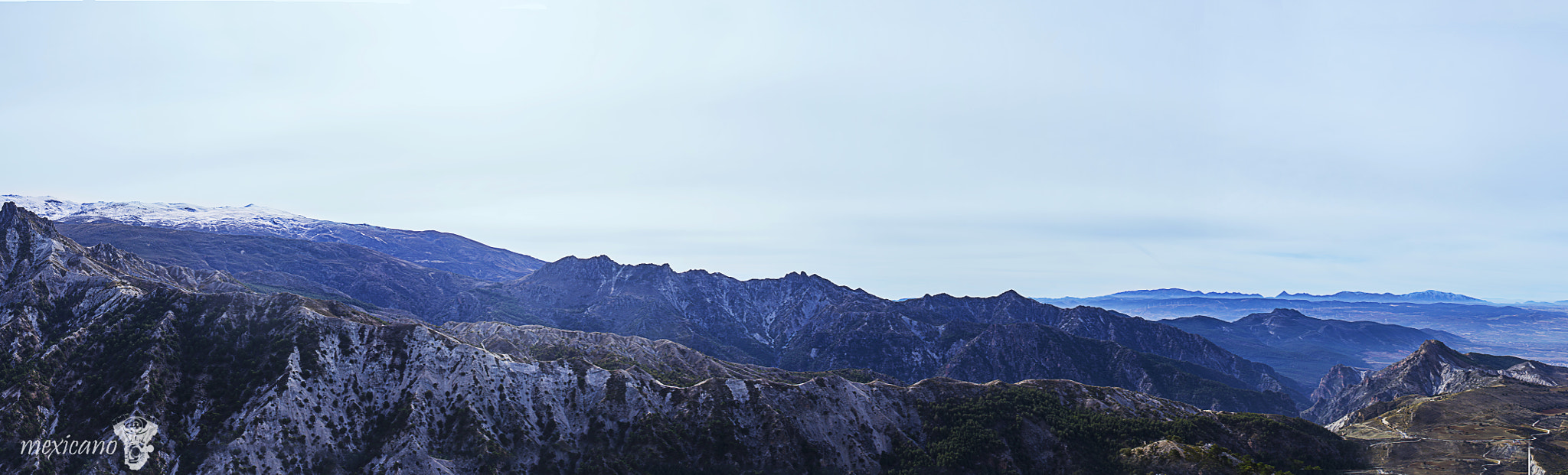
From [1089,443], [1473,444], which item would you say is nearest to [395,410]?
[1089,443]

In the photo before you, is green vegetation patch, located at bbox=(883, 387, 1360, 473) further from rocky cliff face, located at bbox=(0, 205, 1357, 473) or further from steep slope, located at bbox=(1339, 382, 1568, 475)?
steep slope, located at bbox=(1339, 382, 1568, 475)

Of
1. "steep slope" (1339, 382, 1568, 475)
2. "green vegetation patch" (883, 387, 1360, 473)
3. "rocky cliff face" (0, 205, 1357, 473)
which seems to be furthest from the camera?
"green vegetation patch" (883, 387, 1360, 473)

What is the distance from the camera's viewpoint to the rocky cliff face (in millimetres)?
141625

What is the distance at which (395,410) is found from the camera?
162 m

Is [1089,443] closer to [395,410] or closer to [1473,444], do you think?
[1473,444]

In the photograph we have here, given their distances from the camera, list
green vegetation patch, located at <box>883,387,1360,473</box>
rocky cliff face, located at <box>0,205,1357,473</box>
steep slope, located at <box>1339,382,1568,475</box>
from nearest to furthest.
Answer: rocky cliff face, located at <box>0,205,1357,473</box> < steep slope, located at <box>1339,382,1568,475</box> < green vegetation patch, located at <box>883,387,1360,473</box>

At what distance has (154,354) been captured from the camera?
152m

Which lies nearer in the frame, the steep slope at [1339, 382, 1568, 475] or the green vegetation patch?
the steep slope at [1339, 382, 1568, 475]

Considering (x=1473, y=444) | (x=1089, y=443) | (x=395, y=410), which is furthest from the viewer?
(x=1089, y=443)

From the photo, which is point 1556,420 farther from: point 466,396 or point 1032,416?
point 466,396

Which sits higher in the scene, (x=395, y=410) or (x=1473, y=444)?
(x=1473, y=444)

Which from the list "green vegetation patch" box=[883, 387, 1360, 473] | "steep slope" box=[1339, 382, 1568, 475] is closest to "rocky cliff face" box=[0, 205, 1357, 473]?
"green vegetation patch" box=[883, 387, 1360, 473]

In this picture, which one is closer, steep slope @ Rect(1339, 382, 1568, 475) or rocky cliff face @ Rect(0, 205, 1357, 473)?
rocky cliff face @ Rect(0, 205, 1357, 473)

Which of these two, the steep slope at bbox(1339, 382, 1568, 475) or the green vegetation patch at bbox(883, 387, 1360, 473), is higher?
the steep slope at bbox(1339, 382, 1568, 475)
